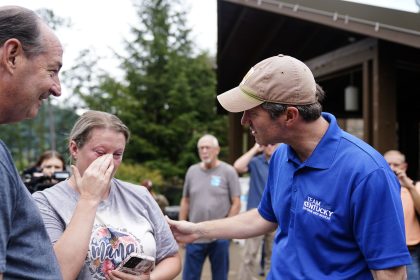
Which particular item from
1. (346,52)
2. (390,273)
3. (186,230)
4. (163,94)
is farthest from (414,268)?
(163,94)

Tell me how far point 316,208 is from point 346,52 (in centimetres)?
570

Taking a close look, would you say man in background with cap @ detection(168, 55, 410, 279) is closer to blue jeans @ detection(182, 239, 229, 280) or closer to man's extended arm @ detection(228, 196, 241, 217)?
blue jeans @ detection(182, 239, 229, 280)

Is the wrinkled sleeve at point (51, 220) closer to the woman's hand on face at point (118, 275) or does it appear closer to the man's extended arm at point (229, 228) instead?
the woman's hand on face at point (118, 275)

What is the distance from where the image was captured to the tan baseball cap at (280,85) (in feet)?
6.89

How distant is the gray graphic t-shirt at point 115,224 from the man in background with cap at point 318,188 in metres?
0.60

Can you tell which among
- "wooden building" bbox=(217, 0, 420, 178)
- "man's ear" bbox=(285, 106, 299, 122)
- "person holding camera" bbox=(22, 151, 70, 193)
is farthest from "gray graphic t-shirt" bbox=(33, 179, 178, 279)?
"wooden building" bbox=(217, 0, 420, 178)

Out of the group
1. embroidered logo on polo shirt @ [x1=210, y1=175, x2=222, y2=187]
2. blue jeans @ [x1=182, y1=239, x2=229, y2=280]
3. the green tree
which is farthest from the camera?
the green tree

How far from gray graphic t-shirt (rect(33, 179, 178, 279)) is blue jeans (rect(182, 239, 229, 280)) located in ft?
11.7

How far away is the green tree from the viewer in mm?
23438

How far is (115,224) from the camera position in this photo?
2.25 m

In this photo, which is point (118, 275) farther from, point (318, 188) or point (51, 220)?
point (318, 188)

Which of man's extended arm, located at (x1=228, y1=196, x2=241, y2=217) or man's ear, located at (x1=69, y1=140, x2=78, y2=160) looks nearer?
man's ear, located at (x1=69, y1=140, x2=78, y2=160)

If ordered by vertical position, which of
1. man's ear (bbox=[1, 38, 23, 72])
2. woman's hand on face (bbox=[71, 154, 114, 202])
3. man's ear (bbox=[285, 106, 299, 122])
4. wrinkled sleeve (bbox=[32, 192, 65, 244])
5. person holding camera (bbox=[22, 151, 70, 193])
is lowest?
person holding camera (bbox=[22, 151, 70, 193])

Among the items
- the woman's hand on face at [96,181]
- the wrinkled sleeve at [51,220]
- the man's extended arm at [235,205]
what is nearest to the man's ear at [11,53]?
the woman's hand on face at [96,181]
